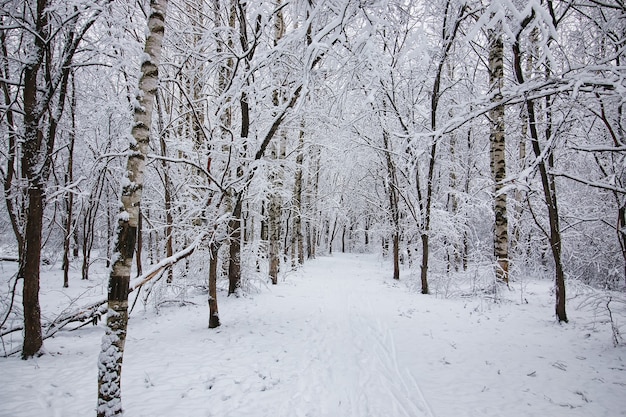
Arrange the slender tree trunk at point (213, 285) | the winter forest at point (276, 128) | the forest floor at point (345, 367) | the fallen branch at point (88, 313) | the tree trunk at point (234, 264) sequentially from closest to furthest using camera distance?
the winter forest at point (276, 128) < the forest floor at point (345, 367) < the fallen branch at point (88, 313) < the slender tree trunk at point (213, 285) < the tree trunk at point (234, 264)

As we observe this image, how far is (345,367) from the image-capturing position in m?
4.56

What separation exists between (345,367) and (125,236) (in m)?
3.77

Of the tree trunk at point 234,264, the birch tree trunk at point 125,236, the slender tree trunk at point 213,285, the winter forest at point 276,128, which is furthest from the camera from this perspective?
the tree trunk at point 234,264

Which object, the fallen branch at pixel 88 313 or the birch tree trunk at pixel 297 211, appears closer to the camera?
the fallen branch at pixel 88 313

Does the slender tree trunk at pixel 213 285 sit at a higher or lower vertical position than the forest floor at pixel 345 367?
higher

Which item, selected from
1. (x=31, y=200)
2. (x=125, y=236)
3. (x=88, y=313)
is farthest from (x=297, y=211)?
(x=125, y=236)

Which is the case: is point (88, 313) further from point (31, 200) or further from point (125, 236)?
point (125, 236)

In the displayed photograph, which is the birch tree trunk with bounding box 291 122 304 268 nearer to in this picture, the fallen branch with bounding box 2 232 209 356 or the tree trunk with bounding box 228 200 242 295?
the tree trunk with bounding box 228 200 242 295

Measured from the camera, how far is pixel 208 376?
423cm

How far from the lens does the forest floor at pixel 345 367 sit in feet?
11.4

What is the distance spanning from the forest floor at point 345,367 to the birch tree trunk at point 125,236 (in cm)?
67

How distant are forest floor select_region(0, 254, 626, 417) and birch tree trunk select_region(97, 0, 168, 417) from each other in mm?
665

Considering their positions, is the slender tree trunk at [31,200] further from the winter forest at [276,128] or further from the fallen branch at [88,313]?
the fallen branch at [88,313]

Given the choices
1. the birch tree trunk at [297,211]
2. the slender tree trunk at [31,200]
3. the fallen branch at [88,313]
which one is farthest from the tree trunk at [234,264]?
the birch tree trunk at [297,211]
